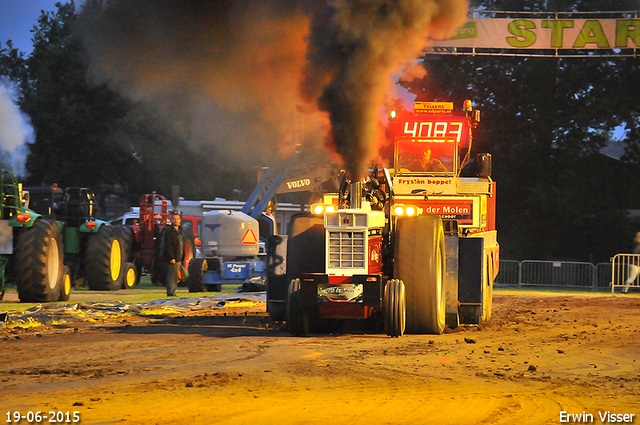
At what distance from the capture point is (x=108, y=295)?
2017cm

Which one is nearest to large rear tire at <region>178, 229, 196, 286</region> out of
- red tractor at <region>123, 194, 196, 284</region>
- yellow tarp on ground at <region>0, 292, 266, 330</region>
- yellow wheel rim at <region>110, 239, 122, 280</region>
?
red tractor at <region>123, 194, 196, 284</region>

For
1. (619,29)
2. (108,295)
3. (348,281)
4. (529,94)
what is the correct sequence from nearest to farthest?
1. (348,281)
2. (108,295)
3. (619,29)
4. (529,94)

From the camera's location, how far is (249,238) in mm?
21969

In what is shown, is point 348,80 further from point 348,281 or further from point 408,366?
point 408,366

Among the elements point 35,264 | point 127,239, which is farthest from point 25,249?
point 127,239

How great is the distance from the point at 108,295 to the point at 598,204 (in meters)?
22.6

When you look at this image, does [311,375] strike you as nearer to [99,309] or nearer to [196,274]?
[99,309]

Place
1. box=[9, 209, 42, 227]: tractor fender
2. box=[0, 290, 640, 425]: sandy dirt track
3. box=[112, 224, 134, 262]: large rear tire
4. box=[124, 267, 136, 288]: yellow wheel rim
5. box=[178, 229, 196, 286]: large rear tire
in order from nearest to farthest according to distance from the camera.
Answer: box=[0, 290, 640, 425]: sandy dirt track, box=[9, 209, 42, 227]: tractor fender, box=[124, 267, 136, 288]: yellow wheel rim, box=[112, 224, 134, 262]: large rear tire, box=[178, 229, 196, 286]: large rear tire

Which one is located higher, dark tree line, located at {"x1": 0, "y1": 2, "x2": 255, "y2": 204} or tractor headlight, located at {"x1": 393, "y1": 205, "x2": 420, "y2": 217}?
dark tree line, located at {"x1": 0, "y1": 2, "x2": 255, "y2": 204}

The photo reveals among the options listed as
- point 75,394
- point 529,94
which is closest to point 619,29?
point 529,94

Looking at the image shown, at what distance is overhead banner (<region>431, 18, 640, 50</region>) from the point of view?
25078 millimetres

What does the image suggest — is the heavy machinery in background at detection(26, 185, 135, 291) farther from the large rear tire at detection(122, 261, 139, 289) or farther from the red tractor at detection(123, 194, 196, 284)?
the red tractor at detection(123, 194, 196, 284)

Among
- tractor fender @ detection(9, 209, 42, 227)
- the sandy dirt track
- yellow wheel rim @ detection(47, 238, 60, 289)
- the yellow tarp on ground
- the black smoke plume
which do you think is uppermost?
the black smoke plume

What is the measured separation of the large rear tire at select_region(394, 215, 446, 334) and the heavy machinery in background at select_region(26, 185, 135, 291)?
440 inches
